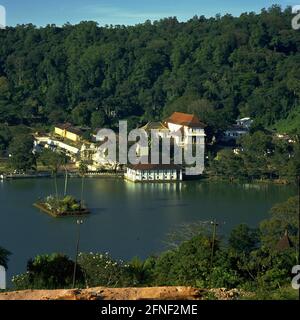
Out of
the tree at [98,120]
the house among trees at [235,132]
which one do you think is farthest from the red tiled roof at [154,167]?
the tree at [98,120]

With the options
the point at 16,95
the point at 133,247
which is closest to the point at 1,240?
the point at 133,247

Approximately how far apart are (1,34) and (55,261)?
1851 centimetres

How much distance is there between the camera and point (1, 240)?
844cm

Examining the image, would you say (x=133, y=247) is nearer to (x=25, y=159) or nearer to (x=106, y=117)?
(x=25, y=159)

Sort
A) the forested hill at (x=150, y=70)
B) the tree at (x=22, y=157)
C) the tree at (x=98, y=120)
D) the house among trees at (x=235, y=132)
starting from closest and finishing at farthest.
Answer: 1. the tree at (x=22, y=157)
2. the house among trees at (x=235, y=132)
3. the tree at (x=98, y=120)
4. the forested hill at (x=150, y=70)

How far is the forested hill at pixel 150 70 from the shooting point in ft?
59.0

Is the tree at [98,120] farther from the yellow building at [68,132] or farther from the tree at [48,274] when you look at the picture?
the tree at [48,274]

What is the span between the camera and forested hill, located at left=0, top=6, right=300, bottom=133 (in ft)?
59.0

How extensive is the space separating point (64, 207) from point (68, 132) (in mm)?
6657

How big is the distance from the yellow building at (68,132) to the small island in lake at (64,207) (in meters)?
5.82

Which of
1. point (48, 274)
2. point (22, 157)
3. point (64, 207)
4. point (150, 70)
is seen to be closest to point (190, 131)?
point (22, 157)

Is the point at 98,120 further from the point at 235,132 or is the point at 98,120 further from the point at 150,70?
the point at 150,70
